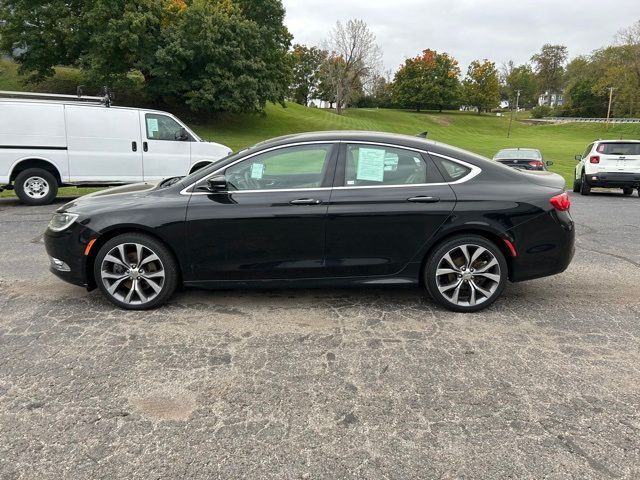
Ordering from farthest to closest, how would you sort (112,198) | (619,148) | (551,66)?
(551,66), (619,148), (112,198)

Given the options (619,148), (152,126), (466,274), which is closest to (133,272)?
(466,274)

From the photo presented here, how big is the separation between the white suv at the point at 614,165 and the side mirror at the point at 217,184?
1241 centimetres

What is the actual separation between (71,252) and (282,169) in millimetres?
2009

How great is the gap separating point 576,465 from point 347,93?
231 ft

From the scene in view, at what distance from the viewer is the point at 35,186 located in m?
9.90

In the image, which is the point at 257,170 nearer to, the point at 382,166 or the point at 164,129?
the point at 382,166

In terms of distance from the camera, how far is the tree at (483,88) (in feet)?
293

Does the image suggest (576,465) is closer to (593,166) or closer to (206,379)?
(206,379)

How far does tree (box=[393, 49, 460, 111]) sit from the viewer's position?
8519cm

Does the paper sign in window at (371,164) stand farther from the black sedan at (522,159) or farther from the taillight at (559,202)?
the black sedan at (522,159)

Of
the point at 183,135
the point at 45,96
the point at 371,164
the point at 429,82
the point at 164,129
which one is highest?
the point at 429,82

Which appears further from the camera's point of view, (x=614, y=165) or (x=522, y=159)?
(x=522, y=159)

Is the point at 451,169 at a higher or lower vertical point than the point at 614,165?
higher

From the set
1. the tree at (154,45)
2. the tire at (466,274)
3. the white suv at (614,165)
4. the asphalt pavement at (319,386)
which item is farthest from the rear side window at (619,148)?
the tree at (154,45)
